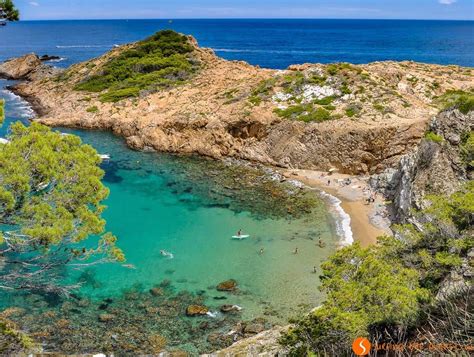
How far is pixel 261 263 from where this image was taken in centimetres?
3094

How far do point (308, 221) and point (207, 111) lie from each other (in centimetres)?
2635

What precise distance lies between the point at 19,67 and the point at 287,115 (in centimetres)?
7857

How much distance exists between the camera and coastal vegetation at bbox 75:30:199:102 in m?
72.0

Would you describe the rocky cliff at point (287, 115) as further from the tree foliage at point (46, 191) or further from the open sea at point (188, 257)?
the tree foliage at point (46, 191)

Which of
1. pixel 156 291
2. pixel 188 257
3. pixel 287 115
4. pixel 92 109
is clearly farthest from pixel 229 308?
pixel 92 109

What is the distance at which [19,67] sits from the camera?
336 feet

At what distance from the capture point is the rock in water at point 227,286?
28.0m

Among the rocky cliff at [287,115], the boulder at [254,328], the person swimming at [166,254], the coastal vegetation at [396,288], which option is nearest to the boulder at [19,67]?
the rocky cliff at [287,115]

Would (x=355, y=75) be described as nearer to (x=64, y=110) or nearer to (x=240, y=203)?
(x=240, y=203)

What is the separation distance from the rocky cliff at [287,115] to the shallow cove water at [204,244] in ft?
15.8

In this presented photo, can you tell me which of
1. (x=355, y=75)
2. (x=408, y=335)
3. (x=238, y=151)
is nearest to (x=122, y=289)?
(x=408, y=335)

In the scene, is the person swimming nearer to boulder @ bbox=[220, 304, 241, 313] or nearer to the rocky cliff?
boulder @ bbox=[220, 304, 241, 313]

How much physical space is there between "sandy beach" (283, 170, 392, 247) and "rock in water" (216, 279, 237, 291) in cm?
1010
